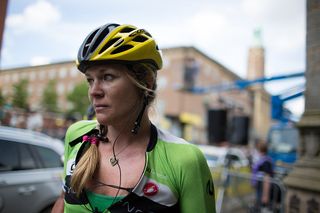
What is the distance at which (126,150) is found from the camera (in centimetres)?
166

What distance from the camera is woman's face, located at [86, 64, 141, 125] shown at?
1560 millimetres

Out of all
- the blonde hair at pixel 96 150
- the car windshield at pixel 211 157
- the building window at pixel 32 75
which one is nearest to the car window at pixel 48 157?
the blonde hair at pixel 96 150

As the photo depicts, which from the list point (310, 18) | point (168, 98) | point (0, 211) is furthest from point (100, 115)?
point (168, 98)

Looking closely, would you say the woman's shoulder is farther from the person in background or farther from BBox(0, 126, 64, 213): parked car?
the person in background

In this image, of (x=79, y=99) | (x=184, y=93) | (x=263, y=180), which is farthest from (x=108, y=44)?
(x=79, y=99)

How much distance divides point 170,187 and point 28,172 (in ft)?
11.9

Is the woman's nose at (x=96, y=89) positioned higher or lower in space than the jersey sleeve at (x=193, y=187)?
higher

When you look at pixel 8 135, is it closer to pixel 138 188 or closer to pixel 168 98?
pixel 138 188

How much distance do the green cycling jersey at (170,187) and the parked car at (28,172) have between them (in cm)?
294

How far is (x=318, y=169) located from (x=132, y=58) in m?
2.53

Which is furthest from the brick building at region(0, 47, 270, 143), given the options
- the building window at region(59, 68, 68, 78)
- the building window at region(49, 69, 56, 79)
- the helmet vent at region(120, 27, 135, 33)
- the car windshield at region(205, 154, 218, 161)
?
the helmet vent at region(120, 27, 135, 33)

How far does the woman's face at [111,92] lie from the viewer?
1560 mm

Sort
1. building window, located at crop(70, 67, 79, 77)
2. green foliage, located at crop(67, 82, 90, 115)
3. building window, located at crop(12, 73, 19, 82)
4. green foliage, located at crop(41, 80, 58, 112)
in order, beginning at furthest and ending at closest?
building window, located at crop(70, 67, 79, 77) < building window, located at crop(12, 73, 19, 82) < green foliage, located at crop(41, 80, 58, 112) < green foliage, located at crop(67, 82, 90, 115)

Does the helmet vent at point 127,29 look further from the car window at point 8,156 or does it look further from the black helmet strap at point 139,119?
the car window at point 8,156
